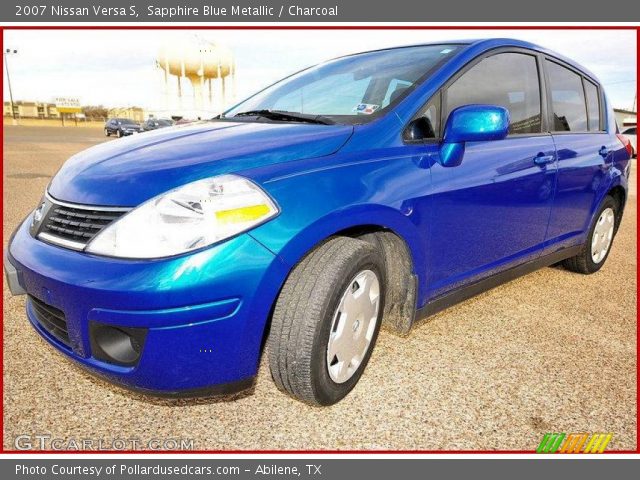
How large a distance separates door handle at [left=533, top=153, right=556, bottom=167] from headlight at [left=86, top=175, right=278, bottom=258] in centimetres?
192

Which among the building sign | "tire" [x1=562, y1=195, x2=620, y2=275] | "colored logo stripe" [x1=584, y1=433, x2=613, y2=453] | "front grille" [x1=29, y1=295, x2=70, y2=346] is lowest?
"colored logo stripe" [x1=584, y1=433, x2=613, y2=453]

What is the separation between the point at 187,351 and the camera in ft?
5.29

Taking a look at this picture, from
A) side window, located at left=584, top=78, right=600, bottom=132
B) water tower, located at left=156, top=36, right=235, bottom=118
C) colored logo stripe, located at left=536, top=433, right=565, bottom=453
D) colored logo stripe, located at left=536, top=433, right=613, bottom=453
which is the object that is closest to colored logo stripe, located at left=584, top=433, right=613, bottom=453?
colored logo stripe, located at left=536, top=433, right=613, bottom=453

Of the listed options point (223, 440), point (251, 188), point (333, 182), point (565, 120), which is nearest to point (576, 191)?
point (565, 120)

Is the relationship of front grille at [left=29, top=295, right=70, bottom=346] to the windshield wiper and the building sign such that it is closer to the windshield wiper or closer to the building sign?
the windshield wiper

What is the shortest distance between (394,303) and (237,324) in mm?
984

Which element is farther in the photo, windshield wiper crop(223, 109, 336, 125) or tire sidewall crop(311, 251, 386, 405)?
windshield wiper crop(223, 109, 336, 125)

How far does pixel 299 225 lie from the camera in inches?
67.4

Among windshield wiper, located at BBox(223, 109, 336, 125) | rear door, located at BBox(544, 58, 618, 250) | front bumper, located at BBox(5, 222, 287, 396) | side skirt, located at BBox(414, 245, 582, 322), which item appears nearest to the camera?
front bumper, located at BBox(5, 222, 287, 396)

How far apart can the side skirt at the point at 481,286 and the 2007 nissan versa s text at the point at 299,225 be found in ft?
0.05

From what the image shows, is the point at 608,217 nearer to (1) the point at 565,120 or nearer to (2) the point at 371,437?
(1) the point at 565,120

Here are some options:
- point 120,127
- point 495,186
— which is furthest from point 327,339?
point 120,127

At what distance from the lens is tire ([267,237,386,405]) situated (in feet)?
5.82

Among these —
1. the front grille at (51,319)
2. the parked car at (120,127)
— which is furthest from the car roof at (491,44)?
the parked car at (120,127)
